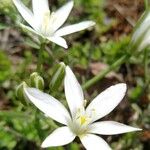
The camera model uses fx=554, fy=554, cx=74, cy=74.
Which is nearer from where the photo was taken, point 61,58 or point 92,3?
point 61,58

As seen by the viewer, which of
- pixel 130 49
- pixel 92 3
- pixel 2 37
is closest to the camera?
pixel 130 49

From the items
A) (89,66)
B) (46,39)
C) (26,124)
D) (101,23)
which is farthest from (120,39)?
(46,39)

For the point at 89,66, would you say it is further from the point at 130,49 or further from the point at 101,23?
the point at 130,49

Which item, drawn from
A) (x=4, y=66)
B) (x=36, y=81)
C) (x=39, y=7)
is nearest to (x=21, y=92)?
(x=36, y=81)

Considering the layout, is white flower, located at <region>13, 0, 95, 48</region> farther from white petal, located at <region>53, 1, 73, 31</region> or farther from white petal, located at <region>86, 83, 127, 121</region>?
white petal, located at <region>86, 83, 127, 121</region>

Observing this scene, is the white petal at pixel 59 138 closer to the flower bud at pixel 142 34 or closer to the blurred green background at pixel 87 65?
the blurred green background at pixel 87 65

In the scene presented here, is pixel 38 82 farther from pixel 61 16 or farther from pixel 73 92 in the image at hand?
pixel 61 16

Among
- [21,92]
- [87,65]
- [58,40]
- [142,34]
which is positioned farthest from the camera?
[87,65]

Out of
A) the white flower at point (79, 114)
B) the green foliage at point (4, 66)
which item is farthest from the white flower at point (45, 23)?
the green foliage at point (4, 66)
